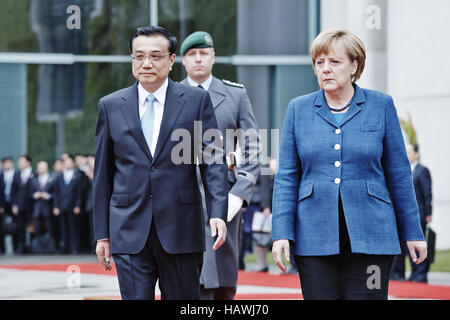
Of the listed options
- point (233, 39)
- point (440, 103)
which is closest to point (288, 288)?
point (440, 103)

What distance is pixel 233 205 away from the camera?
18.7ft

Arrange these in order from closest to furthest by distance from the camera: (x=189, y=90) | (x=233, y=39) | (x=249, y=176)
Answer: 1. (x=189, y=90)
2. (x=249, y=176)
3. (x=233, y=39)

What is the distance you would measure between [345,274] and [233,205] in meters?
1.82

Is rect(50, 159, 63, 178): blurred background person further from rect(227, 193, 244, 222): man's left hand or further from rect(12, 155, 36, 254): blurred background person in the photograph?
rect(227, 193, 244, 222): man's left hand

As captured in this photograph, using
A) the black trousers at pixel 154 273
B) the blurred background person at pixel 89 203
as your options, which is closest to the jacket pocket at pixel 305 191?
the black trousers at pixel 154 273

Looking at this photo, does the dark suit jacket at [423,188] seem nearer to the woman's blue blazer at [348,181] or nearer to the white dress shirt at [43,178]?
the woman's blue blazer at [348,181]

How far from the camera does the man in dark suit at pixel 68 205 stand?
1598 cm

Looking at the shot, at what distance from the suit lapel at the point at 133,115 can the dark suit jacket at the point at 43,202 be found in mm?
11999

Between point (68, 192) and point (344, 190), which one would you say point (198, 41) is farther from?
point (68, 192)

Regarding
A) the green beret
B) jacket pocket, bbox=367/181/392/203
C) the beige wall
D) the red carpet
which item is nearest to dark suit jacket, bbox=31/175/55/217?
the red carpet

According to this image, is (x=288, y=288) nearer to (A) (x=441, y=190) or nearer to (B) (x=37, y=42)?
(A) (x=441, y=190)

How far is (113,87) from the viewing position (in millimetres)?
17719

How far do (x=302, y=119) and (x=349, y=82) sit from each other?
274 mm

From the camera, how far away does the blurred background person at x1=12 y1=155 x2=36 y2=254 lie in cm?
1606
